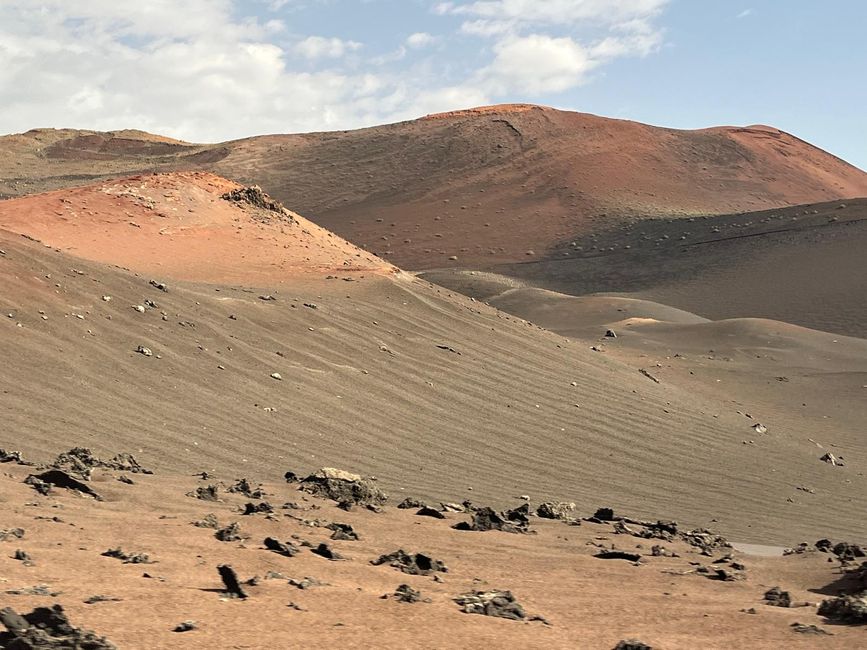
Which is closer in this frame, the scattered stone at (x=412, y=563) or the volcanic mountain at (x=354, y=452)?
the volcanic mountain at (x=354, y=452)

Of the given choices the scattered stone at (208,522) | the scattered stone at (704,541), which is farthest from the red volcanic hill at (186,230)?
the scattered stone at (208,522)

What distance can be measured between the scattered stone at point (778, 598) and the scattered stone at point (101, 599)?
11.4ft

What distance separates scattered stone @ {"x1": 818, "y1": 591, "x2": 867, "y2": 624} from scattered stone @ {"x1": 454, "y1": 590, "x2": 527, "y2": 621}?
1605 mm

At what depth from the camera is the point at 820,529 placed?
10.9 meters

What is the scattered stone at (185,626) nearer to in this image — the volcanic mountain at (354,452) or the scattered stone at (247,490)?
the volcanic mountain at (354,452)

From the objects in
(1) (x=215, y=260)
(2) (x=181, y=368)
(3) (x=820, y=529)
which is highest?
Result: (1) (x=215, y=260)

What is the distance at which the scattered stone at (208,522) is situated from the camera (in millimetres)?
6699

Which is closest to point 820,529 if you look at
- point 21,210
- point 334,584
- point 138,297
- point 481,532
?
point 481,532

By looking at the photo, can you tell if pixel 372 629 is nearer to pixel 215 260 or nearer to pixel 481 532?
pixel 481 532

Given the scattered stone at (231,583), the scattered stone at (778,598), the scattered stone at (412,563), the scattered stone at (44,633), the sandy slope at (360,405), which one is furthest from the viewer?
the sandy slope at (360,405)

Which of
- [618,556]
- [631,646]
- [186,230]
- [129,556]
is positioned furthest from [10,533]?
[186,230]

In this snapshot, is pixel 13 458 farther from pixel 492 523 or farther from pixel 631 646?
pixel 631 646

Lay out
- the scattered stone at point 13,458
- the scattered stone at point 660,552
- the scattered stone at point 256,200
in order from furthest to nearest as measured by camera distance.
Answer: the scattered stone at point 256,200 → the scattered stone at point 13,458 → the scattered stone at point 660,552

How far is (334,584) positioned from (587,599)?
1.37 meters
